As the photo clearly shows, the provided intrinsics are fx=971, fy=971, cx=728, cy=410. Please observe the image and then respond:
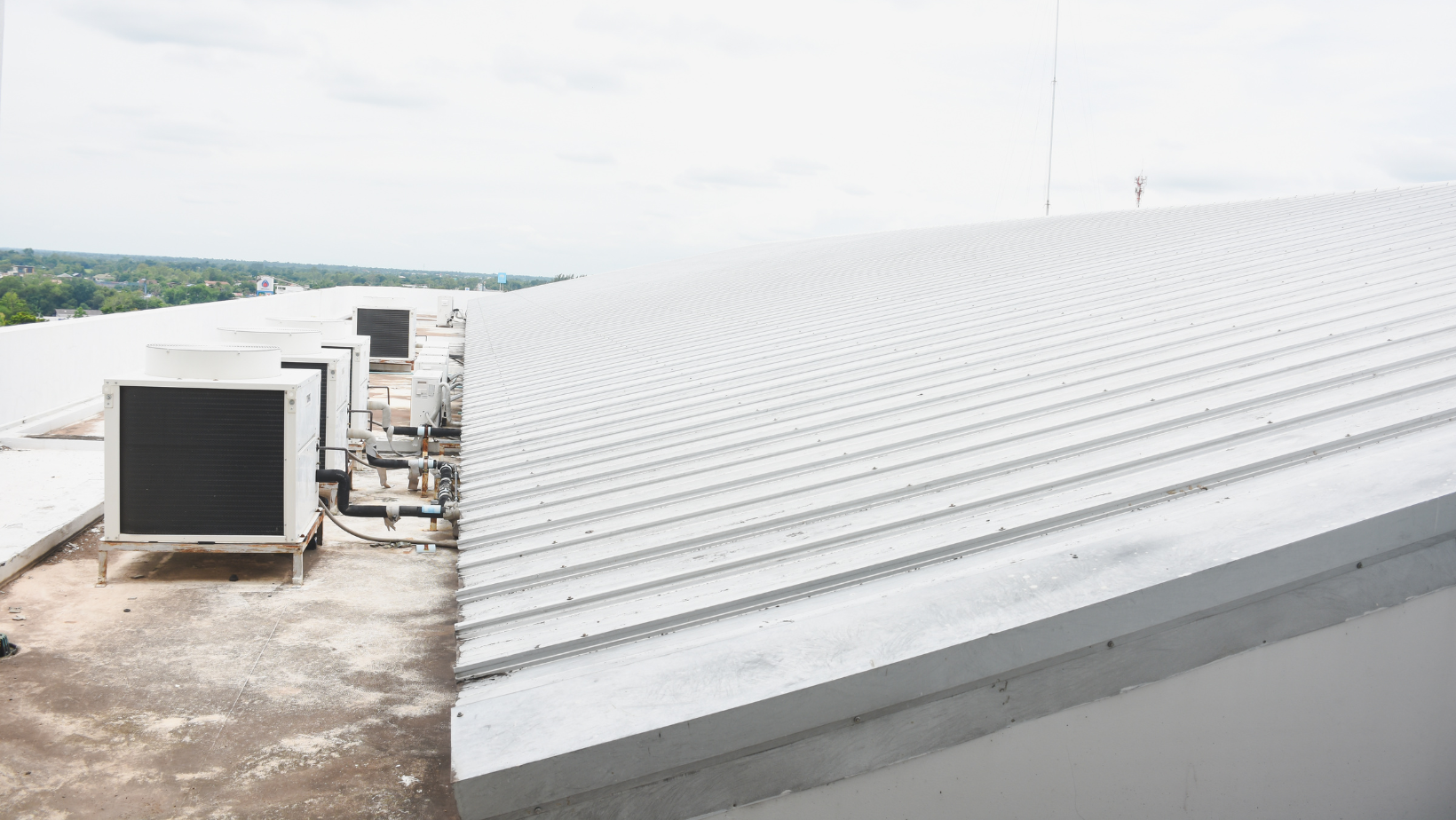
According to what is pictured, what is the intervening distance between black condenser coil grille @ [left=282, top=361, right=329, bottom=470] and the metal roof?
3.41 meters

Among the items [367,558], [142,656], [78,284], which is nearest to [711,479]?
[142,656]

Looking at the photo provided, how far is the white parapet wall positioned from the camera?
1466 cm

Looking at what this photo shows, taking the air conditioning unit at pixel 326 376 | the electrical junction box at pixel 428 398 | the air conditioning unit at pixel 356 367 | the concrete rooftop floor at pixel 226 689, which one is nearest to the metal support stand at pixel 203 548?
the concrete rooftop floor at pixel 226 689

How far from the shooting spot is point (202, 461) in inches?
344

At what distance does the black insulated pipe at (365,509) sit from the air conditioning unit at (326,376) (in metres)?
1.67

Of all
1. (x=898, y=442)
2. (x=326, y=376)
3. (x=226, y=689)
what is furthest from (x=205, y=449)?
(x=898, y=442)

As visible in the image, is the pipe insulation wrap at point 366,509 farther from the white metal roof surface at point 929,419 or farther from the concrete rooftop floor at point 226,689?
the white metal roof surface at point 929,419

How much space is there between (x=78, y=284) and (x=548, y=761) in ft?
216

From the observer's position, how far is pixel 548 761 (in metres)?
2.32

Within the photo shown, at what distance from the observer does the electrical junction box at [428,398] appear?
590 inches

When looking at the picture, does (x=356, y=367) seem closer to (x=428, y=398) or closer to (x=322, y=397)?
(x=428, y=398)

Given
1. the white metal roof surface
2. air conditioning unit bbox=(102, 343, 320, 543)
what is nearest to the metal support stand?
air conditioning unit bbox=(102, 343, 320, 543)

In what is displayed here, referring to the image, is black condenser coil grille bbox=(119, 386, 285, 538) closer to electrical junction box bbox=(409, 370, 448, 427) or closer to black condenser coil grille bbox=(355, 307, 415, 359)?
electrical junction box bbox=(409, 370, 448, 427)

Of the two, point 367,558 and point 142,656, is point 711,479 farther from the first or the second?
point 367,558
